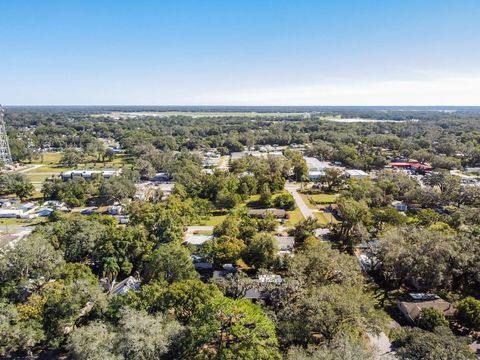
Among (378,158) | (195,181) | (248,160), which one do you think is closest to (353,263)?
(195,181)

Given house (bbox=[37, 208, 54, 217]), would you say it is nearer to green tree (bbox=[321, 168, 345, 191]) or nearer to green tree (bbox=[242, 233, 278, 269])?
green tree (bbox=[242, 233, 278, 269])

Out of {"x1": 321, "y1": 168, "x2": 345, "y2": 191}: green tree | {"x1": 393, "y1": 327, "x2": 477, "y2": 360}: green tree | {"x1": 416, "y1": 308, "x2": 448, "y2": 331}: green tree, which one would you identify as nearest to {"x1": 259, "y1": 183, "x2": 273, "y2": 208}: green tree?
{"x1": 321, "y1": 168, "x2": 345, "y2": 191}: green tree

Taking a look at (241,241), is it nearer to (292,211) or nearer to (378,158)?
(292,211)

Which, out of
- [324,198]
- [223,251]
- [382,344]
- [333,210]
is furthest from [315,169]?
[382,344]

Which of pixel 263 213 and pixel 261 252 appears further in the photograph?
pixel 263 213

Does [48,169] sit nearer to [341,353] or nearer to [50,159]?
[50,159]

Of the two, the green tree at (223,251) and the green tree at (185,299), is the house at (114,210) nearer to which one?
the green tree at (223,251)

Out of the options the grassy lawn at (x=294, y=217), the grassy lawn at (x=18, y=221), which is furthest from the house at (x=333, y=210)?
the grassy lawn at (x=18, y=221)
